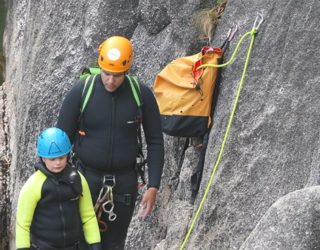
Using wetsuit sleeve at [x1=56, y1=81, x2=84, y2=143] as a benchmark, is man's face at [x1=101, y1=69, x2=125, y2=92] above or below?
above

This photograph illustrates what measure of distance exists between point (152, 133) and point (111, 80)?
2.40 feet

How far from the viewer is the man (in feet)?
19.7

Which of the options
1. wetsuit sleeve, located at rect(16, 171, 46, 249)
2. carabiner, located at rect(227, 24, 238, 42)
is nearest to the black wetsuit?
wetsuit sleeve, located at rect(16, 171, 46, 249)

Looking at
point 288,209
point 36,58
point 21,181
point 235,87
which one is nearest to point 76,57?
point 36,58

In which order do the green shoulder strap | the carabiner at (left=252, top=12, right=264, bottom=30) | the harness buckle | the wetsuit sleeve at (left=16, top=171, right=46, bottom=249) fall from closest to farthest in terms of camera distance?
the wetsuit sleeve at (left=16, top=171, right=46, bottom=249)
the green shoulder strap
the harness buckle
the carabiner at (left=252, top=12, right=264, bottom=30)

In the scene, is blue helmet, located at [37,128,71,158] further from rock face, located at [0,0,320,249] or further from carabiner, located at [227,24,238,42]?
carabiner, located at [227,24,238,42]

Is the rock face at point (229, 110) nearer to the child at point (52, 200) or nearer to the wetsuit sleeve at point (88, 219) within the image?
the wetsuit sleeve at point (88, 219)

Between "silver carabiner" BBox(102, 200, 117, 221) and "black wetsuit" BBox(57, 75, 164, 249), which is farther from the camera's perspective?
"silver carabiner" BBox(102, 200, 117, 221)

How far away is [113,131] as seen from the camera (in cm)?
608

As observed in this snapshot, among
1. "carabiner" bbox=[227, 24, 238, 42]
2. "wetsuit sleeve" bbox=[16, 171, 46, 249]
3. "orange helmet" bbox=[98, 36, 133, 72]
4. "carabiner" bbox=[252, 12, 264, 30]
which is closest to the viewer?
"wetsuit sleeve" bbox=[16, 171, 46, 249]

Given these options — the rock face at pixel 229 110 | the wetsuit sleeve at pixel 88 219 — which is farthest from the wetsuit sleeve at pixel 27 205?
the rock face at pixel 229 110

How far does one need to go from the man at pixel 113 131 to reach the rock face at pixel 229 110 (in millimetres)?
862

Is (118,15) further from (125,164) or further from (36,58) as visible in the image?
(125,164)

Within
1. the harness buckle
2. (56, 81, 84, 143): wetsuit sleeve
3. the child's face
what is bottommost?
the harness buckle
